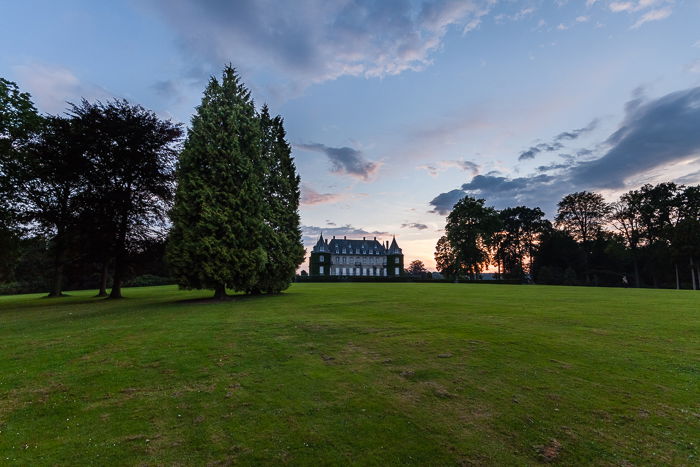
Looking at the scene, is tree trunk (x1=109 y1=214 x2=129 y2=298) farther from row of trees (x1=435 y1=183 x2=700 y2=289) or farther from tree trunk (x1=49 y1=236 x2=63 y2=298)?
row of trees (x1=435 y1=183 x2=700 y2=289)

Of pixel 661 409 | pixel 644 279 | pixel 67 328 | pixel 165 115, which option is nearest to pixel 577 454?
pixel 661 409

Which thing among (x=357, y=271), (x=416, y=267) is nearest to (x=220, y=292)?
(x=357, y=271)

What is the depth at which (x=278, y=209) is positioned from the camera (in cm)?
2317

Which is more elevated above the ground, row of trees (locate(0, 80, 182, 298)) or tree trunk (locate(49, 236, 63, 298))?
row of trees (locate(0, 80, 182, 298))

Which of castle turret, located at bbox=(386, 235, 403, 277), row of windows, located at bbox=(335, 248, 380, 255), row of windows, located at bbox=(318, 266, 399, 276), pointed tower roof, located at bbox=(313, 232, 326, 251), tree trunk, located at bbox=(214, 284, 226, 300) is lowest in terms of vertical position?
tree trunk, located at bbox=(214, 284, 226, 300)

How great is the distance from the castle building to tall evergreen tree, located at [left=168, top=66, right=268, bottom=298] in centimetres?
6404

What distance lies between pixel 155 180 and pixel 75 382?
76.4ft

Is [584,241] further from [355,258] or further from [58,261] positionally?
[58,261]

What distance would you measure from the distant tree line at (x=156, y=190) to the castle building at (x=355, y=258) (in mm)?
59360

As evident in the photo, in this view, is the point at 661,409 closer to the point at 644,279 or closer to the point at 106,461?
the point at 106,461

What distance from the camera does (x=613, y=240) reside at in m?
60.3

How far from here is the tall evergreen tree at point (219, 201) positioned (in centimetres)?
1883

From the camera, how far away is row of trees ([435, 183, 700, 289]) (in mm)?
57188

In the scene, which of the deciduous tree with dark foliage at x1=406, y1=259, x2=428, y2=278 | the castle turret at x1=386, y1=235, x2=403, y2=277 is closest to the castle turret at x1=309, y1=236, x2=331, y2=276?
the castle turret at x1=386, y1=235, x2=403, y2=277
